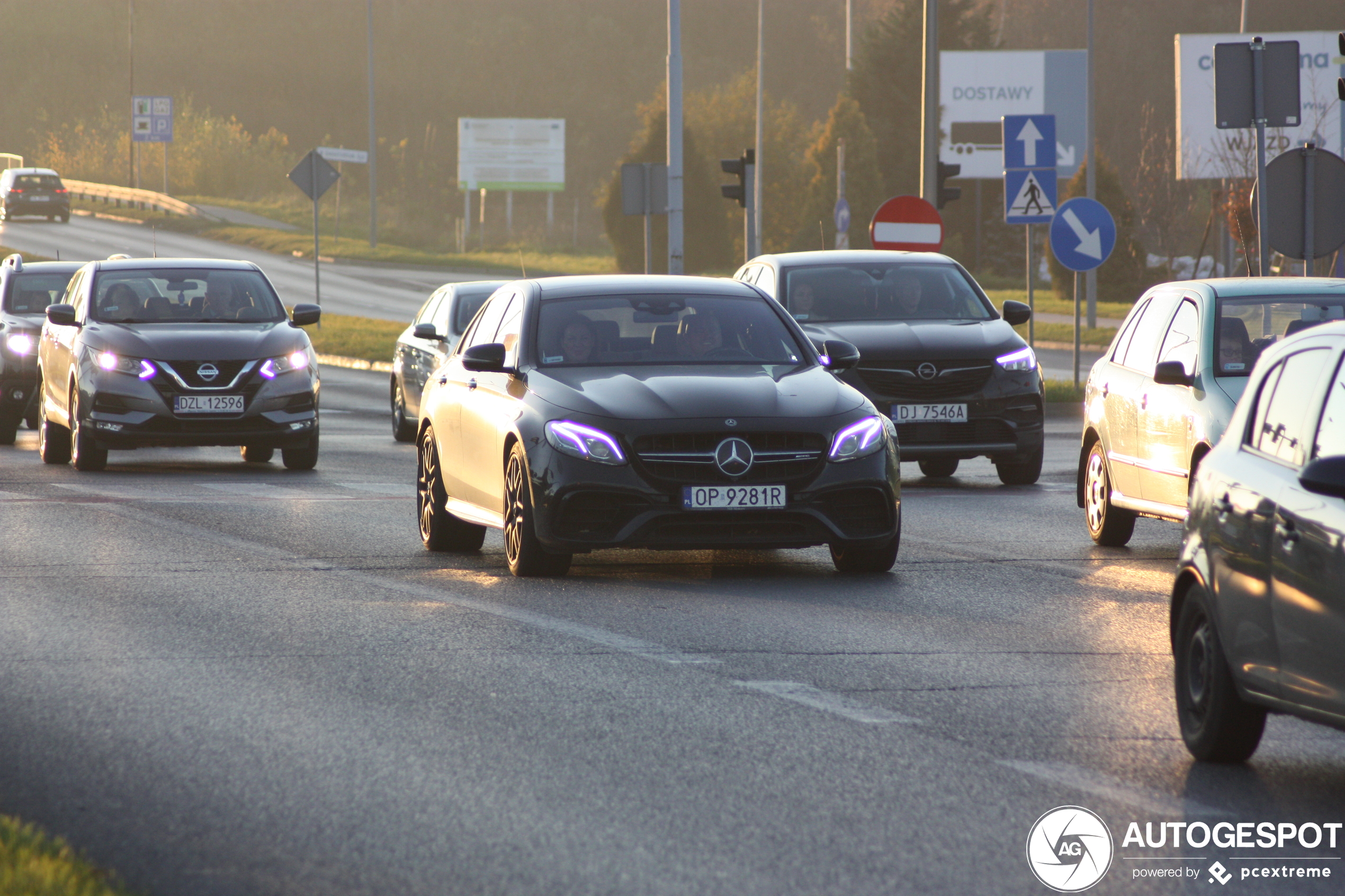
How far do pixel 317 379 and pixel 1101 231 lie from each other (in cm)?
989

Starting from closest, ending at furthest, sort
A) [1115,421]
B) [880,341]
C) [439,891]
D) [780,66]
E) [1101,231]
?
[439,891] < [1115,421] < [880,341] < [1101,231] < [780,66]

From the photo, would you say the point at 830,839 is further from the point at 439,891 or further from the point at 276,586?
the point at 276,586

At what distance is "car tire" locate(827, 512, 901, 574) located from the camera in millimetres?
10477

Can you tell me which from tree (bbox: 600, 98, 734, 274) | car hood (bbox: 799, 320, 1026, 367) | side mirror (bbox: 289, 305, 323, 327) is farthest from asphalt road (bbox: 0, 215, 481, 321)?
car hood (bbox: 799, 320, 1026, 367)

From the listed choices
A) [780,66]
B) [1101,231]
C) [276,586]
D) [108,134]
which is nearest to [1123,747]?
[276,586]

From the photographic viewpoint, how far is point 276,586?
33.3 feet

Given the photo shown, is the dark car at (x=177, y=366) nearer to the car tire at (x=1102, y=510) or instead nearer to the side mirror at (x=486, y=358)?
the side mirror at (x=486, y=358)

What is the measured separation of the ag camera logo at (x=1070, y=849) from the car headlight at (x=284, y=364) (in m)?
12.5

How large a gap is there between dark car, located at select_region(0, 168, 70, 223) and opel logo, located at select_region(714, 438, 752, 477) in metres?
72.2

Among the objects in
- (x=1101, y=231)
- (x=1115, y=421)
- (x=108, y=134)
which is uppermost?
(x=108, y=134)

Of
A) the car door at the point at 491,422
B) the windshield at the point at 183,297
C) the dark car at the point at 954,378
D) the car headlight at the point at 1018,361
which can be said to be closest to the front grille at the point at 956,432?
the dark car at the point at 954,378

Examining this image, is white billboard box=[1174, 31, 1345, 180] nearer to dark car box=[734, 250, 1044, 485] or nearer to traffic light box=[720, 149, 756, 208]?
traffic light box=[720, 149, 756, 208]

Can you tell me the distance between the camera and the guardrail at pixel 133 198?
265ft

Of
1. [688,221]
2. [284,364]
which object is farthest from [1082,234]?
[688,221]
